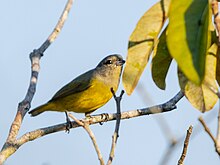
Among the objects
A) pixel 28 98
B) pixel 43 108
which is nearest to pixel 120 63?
pixel 43 108

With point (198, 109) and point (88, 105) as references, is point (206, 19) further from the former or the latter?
point (88, 105)

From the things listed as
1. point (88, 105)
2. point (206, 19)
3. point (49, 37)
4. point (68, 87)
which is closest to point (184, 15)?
point (206, 19)

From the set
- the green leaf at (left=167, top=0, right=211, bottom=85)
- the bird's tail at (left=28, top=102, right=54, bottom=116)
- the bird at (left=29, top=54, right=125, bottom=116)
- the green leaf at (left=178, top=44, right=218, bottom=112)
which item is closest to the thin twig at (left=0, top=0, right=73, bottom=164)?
the green leaf at (left=178, top=44, right=218, bottom=112)

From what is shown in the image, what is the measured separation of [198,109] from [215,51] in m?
0.26

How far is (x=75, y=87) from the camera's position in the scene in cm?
718

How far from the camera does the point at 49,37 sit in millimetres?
3645

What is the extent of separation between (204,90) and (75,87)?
4.80m

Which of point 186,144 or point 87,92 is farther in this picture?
point 87,92

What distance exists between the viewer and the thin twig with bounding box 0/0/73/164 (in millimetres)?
2979

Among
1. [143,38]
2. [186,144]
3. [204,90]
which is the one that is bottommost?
[186,144]

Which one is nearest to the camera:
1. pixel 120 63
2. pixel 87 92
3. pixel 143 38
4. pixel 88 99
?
pixel 143 38

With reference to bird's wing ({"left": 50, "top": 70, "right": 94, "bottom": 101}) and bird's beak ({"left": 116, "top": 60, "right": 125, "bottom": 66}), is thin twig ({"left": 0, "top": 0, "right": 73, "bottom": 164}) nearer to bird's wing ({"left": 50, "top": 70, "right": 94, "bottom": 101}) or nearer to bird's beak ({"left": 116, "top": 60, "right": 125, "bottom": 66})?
bird's wing ({"left": 50, "top": 70, "right": 94, "bottom": 101})

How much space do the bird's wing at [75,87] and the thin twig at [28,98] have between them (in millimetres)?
3298

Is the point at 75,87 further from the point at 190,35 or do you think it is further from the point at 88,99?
the point at 190,35
